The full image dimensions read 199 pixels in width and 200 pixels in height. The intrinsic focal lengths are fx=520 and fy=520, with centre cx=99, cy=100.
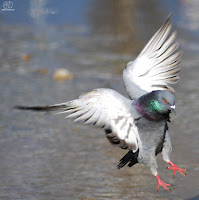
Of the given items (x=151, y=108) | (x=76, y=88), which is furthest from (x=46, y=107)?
(x=76, y=88)

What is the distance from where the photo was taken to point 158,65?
15.1 ft

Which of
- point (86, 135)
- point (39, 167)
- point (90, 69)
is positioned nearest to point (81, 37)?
point (90, 69)

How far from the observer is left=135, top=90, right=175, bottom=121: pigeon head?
12.0ft

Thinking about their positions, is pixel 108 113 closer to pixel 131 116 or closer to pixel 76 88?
pixel 131 116

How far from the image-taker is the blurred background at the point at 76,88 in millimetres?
4488

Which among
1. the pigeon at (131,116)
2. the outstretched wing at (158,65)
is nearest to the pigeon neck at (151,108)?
the pigeon at (131,116)

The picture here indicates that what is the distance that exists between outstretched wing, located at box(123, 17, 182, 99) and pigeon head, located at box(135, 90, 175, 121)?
74 centimetres

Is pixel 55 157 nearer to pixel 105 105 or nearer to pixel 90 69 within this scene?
pixel 105 105

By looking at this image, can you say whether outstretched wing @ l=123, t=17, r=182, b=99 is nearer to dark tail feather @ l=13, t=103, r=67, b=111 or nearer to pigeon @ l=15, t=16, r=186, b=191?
pigeon @ l=15, t=16, r=186, b=191

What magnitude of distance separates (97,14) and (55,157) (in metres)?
7.79

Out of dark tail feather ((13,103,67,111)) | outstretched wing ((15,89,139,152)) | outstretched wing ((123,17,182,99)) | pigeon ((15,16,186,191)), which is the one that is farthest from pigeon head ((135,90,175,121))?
outstretched wing ((123,17,182,99))

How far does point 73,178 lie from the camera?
4613 millimetres

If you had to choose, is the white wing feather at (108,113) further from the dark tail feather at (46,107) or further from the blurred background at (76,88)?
the blurred background at (76,88)

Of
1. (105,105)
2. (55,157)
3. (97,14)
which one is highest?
(105,105)
